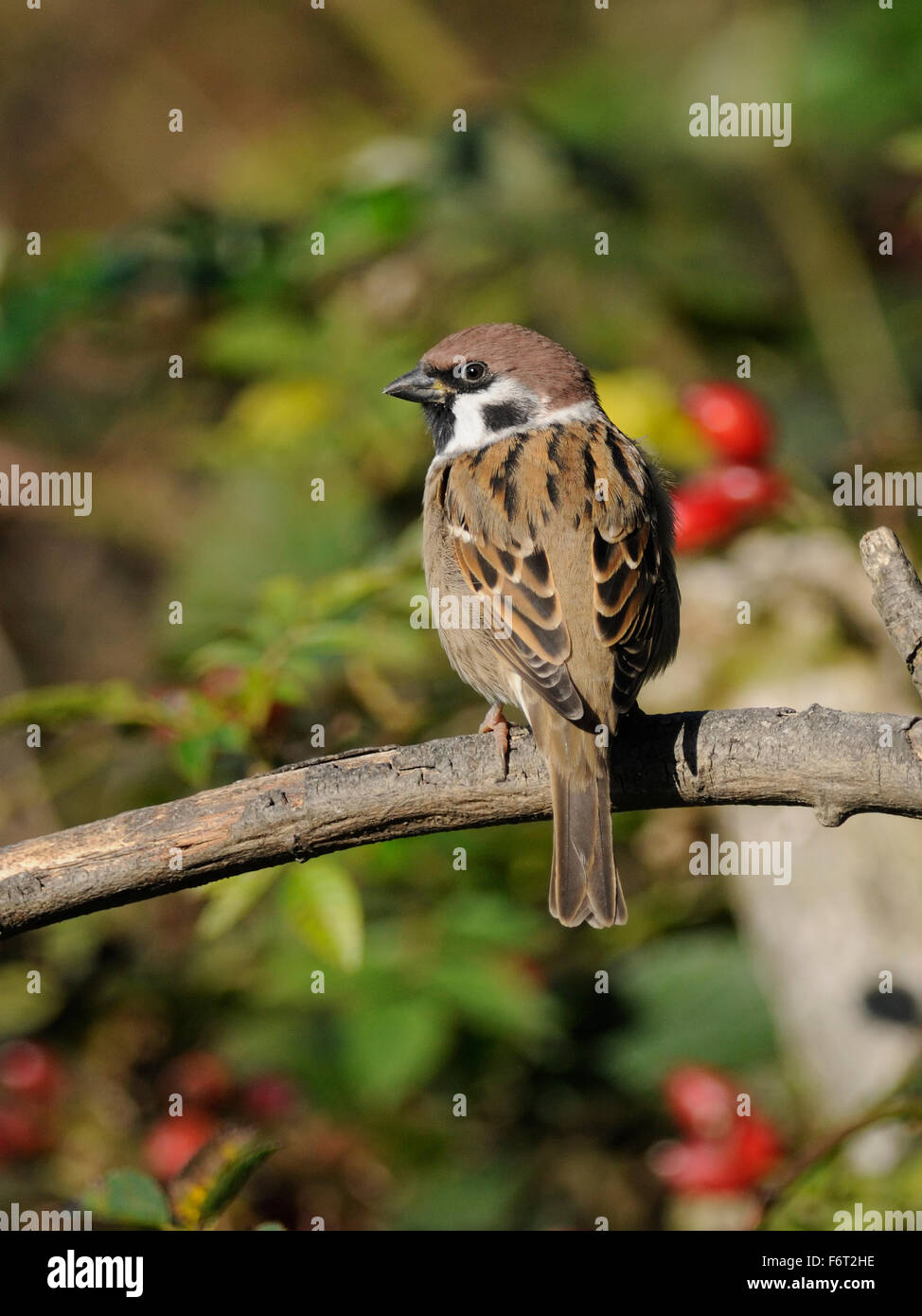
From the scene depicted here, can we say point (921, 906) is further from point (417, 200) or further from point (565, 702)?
point (417, 200)

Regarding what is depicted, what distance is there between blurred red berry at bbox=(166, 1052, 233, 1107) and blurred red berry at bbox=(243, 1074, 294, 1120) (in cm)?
6

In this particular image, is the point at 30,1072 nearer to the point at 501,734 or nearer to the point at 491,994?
the point at 491,994

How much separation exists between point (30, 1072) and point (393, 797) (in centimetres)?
207

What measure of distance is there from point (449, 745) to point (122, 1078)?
211cm

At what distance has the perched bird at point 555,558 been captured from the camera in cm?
339

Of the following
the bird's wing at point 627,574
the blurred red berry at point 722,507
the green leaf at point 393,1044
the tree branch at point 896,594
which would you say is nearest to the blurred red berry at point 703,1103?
the green leaf at point 393,1044

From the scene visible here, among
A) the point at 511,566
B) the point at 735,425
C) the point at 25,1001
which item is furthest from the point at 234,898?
the point at 735,425

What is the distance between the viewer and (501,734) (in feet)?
10.8

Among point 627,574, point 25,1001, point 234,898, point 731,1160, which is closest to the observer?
point 234,898

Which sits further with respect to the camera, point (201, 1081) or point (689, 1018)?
point (689, 1018)

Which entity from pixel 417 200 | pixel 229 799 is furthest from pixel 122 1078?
pixel 417 200

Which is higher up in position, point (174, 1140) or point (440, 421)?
point (440, 421)

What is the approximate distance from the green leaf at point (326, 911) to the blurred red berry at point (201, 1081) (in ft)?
4.02

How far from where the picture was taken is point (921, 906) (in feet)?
13.7
